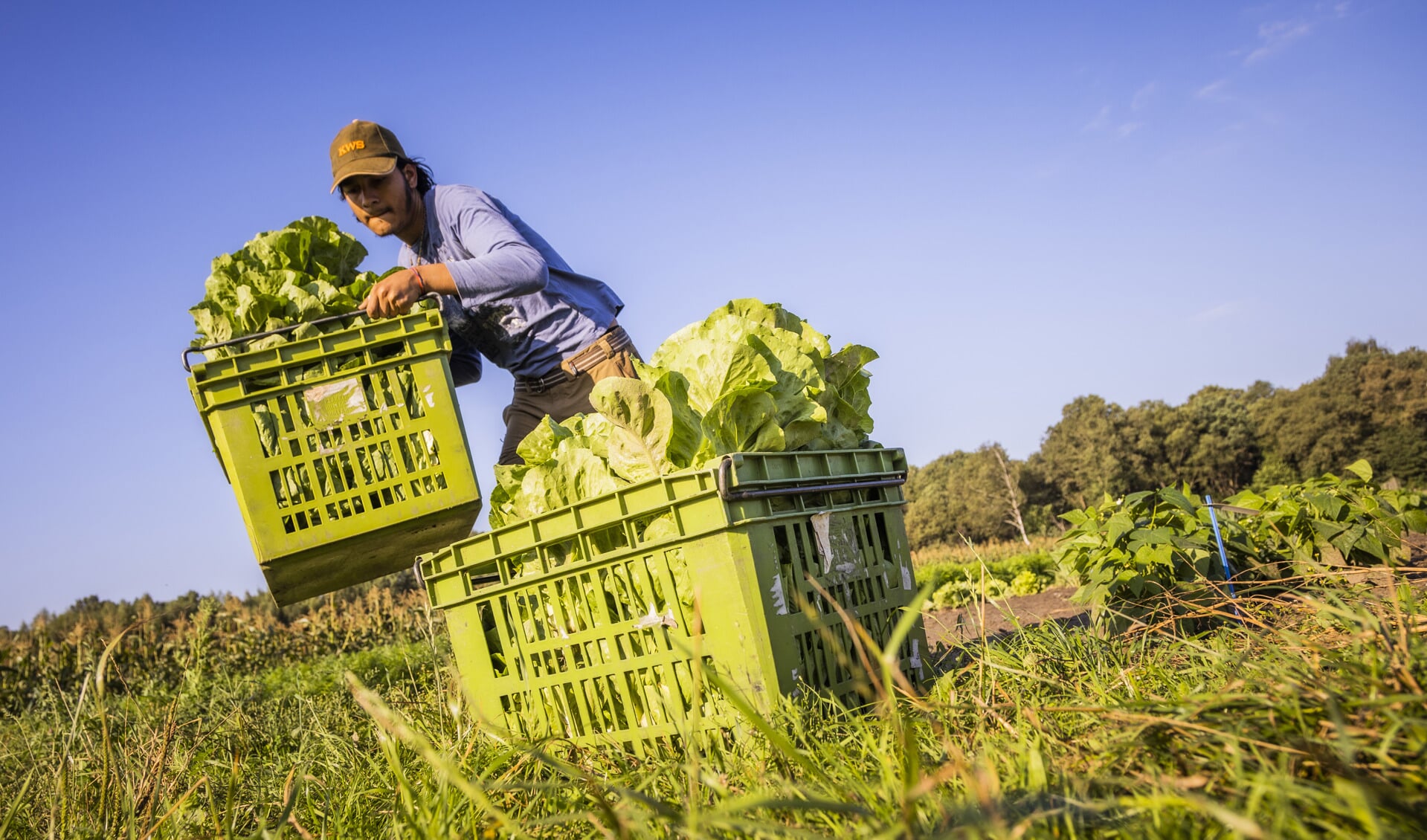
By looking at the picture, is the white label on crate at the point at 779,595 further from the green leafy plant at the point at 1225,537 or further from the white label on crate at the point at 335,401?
the green leafy plant at the point at 1225,537

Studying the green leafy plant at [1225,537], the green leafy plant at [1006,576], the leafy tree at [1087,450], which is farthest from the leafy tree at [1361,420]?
the green leafy plant at [1225,537]

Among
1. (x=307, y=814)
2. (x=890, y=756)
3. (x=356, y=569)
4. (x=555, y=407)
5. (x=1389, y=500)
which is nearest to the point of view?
(x=890, y=756)

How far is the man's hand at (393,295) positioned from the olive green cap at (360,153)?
682 millimetres

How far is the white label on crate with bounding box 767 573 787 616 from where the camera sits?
6.88ft

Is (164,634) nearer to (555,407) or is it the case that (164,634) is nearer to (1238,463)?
(555,407)

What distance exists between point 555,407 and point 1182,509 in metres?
3.04

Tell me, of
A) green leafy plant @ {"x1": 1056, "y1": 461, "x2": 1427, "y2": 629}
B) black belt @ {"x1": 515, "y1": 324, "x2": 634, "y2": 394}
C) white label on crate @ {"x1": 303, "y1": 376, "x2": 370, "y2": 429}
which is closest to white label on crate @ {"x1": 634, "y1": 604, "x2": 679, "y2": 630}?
white label on crate @ {"x1": 303, "y1": 376, "x2": 370, "y2": 429}

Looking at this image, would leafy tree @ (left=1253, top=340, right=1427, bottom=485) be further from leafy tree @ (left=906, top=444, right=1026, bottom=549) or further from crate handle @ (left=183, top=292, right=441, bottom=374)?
crate handle @ (left=183, top=292, right=441, bottom=374)

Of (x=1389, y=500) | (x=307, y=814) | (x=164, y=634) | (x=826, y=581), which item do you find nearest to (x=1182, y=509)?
(x=1389, y=500)

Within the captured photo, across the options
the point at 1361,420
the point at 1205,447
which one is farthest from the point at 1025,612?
the point at 1361,420

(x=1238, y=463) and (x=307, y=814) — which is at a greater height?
(x=307, y=814)

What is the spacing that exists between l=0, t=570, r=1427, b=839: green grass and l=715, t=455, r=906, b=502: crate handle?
47 centimetres

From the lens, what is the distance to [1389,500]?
18.1 ft

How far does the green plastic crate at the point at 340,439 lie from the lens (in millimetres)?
3080
